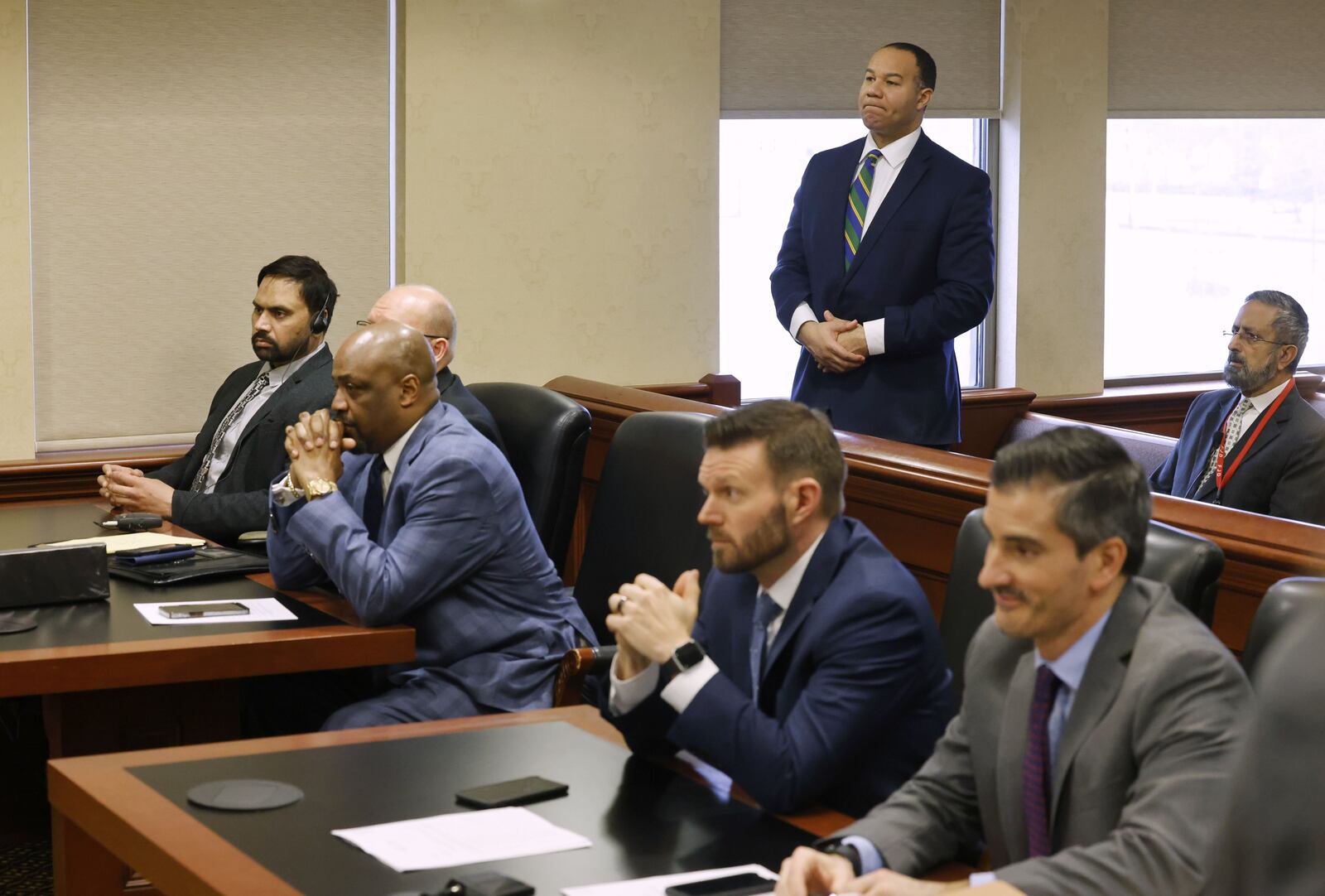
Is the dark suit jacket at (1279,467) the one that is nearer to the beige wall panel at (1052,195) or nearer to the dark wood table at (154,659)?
the beige wall panel at (1052,195)

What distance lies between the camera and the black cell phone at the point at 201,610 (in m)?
2.86

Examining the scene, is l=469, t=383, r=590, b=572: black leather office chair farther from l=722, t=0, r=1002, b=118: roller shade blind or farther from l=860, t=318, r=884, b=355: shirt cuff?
l=722, t=0, r=1002, b=118: roller shade blind

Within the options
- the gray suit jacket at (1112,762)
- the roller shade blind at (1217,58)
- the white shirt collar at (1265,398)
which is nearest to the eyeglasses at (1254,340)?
the white shirt collar at (1265,398)

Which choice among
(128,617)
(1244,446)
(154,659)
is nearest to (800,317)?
(1244,446)

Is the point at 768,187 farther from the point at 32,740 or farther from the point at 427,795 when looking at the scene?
the point at 427,795

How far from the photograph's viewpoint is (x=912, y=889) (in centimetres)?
165

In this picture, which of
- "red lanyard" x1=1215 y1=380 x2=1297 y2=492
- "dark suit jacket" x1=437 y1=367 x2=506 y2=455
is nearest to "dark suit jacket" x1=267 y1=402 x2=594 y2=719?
"dark suit jacket" x1=437 y1=367 x2=506 y2=455

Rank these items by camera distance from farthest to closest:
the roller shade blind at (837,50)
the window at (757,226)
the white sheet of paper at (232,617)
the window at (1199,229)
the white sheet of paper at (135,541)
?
the window at (1199,229), the window at (757,226), the roller shade blind at (837,50), the white sheet of paper at (135,541), the white sheet of paper at (232,617)

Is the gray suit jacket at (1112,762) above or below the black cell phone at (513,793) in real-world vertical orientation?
above

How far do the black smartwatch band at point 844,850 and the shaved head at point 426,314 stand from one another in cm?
232

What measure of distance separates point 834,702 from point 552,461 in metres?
1.60

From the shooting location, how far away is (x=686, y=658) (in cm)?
207

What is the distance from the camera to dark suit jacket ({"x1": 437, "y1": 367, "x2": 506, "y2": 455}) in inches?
137

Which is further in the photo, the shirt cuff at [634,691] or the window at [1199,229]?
the window at [1199,229]
